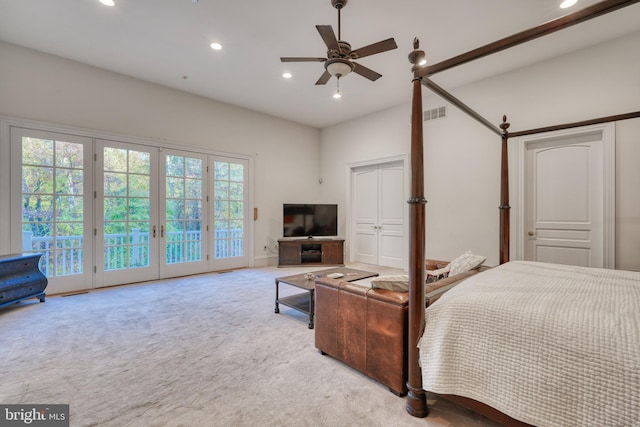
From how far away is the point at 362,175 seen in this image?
6.21 meters

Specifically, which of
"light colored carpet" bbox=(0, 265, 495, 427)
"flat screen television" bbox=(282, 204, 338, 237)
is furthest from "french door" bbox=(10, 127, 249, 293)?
"flat screen television" bbox=(282, 204, 338, 237)

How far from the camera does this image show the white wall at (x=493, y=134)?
321 cm

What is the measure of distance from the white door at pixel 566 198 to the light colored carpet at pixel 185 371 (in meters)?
3.17

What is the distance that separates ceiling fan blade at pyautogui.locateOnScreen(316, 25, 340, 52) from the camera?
231 centimetres

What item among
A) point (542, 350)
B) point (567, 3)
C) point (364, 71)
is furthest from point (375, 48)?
point (542, 350)

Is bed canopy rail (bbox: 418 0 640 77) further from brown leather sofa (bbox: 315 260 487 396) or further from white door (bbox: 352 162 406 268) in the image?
white door (bbox: 352 162 406 268)

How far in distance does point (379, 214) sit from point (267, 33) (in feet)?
12.6

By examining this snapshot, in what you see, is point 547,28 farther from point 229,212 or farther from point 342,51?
point 229,212

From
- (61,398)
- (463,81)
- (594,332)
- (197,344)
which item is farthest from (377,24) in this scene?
(61,398)

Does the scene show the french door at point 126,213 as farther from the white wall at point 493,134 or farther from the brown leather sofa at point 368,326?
the white wall at point 493,134

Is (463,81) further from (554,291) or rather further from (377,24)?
(554,291)

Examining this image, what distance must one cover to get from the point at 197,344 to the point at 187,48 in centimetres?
345

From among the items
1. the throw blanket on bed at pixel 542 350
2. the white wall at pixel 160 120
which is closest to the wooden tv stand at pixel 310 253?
the white wall at pixel 160 120

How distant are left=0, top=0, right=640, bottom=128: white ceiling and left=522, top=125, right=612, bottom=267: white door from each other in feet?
3.91
